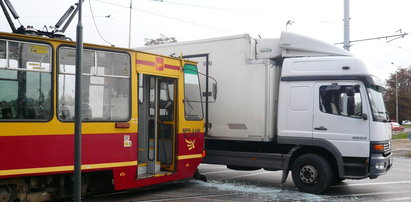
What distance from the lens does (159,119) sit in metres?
10.1

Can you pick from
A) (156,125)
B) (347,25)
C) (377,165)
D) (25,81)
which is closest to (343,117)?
(377,165)

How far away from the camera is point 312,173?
31.7 feet

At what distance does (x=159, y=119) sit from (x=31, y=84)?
3.40 meters

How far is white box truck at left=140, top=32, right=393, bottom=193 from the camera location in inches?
368

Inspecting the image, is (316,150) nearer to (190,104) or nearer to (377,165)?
(377,165)

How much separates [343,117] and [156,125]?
161 inches

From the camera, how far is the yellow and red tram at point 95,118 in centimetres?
707

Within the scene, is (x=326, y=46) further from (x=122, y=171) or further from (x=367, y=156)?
(x=122, y=171)

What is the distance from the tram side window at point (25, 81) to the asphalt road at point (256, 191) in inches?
97.4

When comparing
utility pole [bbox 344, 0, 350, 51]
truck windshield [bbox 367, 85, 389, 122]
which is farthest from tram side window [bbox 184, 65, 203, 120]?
utility pole [bbox 344, 0, 350, 51]

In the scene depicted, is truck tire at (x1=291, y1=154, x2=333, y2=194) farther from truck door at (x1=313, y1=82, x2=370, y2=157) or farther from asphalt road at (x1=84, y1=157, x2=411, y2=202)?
truck door at (x1=313, y1=82, x2=370, y2=157)

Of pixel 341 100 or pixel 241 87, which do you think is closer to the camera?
pixel 341 100

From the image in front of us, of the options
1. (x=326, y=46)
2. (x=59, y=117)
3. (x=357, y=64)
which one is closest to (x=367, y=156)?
(x=357, y=64)

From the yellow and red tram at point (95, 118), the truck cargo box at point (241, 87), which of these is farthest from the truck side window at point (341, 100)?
the yellow and red tram at point (95, 118)
